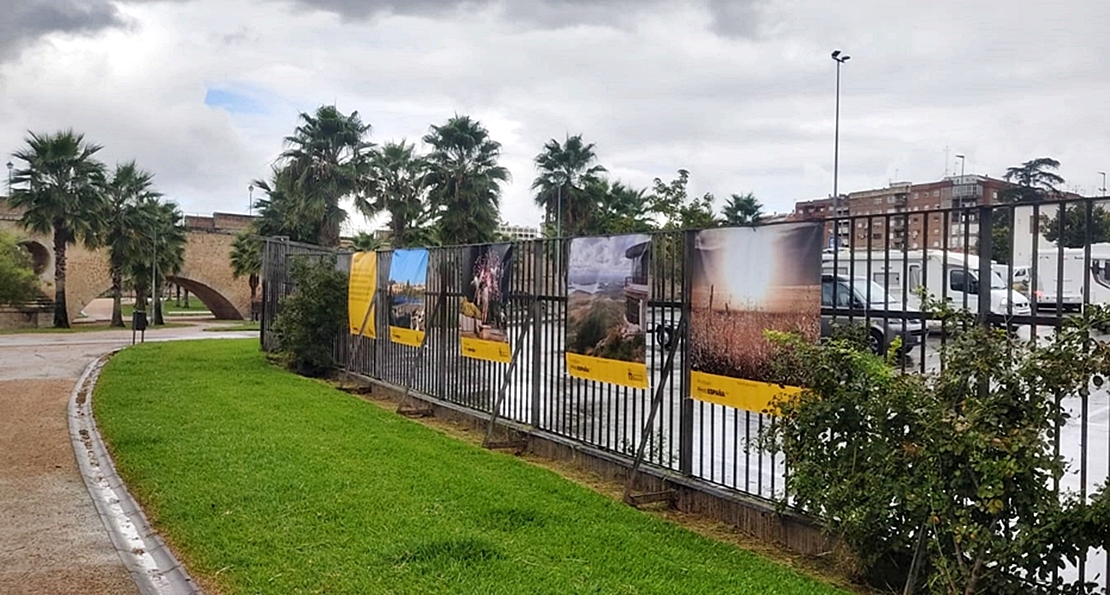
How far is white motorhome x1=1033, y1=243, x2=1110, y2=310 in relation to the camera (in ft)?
13.8

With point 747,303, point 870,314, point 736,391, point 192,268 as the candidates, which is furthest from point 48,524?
point 192,268

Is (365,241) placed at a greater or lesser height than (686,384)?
greater

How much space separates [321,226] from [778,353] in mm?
31361

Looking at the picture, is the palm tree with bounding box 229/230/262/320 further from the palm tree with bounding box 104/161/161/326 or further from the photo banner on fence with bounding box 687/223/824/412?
the photo banner on fence with bounding box 687/223/824/412

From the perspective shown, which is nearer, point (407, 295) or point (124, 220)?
point (407, 295)

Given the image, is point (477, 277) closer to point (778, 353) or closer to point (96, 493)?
point (96, 493)

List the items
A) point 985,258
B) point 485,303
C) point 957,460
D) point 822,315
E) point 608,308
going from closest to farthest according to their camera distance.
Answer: point 957,460
point 985,258
point 822,315
point 608,308
point 485,303

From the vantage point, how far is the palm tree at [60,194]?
1425 inches

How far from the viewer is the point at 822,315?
527cm

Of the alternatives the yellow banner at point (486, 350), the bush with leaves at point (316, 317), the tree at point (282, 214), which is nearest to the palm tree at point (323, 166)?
the tree at point (282, 214)

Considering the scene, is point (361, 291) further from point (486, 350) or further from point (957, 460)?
point (957, 460)

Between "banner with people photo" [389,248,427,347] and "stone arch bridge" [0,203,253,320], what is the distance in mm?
33564

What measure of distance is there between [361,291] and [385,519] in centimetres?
813

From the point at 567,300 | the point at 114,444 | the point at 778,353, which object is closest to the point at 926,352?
the point at 778,353
